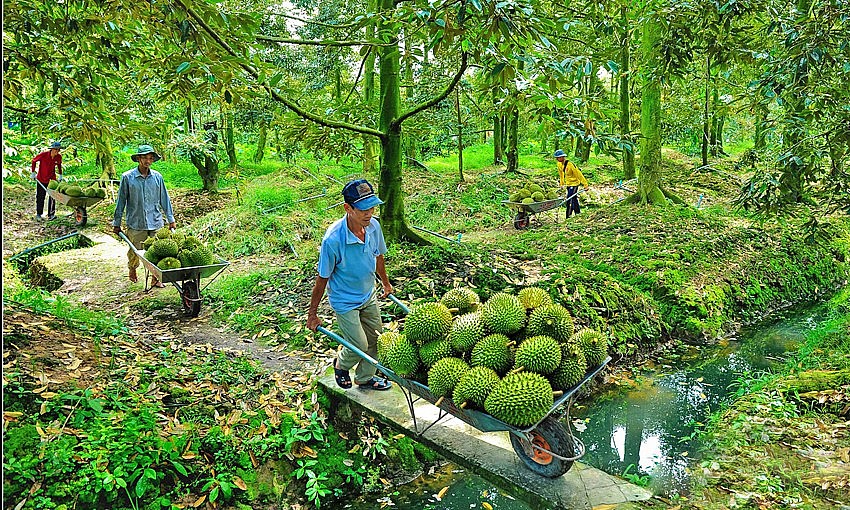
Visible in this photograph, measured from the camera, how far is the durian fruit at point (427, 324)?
4516 millimetres

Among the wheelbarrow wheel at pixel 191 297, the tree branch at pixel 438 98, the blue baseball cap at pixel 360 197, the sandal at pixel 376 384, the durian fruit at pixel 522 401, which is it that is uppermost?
the tree branch at pixel 438 98

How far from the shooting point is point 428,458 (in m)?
5.43

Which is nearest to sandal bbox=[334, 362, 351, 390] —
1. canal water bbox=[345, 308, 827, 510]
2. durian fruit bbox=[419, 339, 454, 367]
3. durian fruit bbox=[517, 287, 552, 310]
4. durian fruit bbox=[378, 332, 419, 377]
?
durian fruit bbox=[378, 332, 419, 377]

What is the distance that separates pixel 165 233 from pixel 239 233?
446 centimetres

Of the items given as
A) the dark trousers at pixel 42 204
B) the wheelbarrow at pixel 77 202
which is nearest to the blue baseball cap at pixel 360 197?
the wheelbarrow at pixel 77 202

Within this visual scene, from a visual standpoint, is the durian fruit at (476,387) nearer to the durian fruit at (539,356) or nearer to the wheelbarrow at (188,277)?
the durian fruit at (539,356)

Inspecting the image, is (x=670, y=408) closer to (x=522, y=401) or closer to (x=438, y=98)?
(x=522, y=401)

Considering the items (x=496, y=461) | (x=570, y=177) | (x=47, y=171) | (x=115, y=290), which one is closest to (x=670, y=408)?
(x=496, y=461)

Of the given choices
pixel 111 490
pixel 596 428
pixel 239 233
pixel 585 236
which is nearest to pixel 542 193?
pixel 585 236

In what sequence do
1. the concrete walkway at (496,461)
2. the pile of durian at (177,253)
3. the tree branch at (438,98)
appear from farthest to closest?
the pile of durian at (177,253) → the tree branch at (438,98) → the concrete walkway at (496,461)

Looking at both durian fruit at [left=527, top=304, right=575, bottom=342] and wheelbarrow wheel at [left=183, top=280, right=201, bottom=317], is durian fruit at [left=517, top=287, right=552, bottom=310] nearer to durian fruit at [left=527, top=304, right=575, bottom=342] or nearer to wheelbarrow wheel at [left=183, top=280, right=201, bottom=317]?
durian fruit at [left=527, top=304, right=575, bottom=342]

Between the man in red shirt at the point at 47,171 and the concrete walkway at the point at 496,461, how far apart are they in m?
11.6

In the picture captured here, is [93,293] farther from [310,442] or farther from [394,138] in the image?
[310,442]

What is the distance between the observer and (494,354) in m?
4.22
